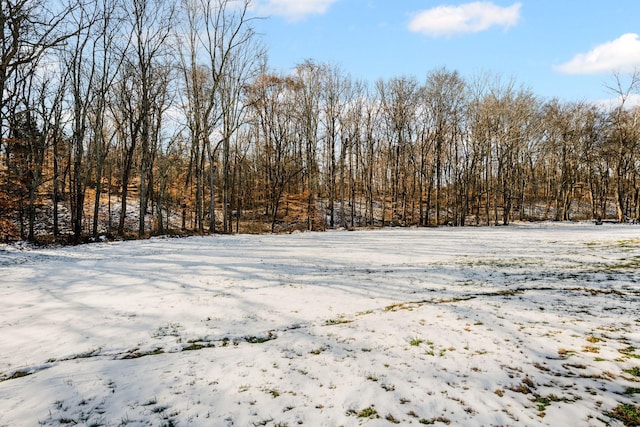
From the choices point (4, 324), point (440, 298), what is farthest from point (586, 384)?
point (4, 324)

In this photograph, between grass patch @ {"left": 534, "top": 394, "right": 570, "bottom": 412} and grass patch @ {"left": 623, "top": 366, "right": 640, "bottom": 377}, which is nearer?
grass patch @ {"left": 534, "top": 394, "right": 570, "bottom": 412}

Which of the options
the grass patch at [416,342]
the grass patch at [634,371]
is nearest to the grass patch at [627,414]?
the grass patch at [634,371]

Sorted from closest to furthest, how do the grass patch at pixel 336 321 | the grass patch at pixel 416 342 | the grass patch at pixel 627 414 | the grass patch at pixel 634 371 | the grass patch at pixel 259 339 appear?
the grass patch at pixel 627 414 < the grass patch at pixel 634 371 < the grass patch at pixel 416 342 < the grass patch at pixel 259 339 < the grass patch at pixel 336 321

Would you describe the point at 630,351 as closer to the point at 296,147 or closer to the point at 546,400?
the point at 546,400

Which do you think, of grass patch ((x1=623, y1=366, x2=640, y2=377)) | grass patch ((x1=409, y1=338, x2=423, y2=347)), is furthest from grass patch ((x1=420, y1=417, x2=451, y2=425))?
grass patch ((x1=623, y1=366, x2=640, y2=377))

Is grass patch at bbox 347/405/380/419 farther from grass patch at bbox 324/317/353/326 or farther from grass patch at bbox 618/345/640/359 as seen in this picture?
grass patch at bbox 618/345/640/359

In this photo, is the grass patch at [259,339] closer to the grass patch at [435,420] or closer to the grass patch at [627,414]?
the grass patch at [435,420]

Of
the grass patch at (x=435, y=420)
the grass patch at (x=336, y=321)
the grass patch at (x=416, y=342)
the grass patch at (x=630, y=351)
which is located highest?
the grass patch at (x=630, y=351)

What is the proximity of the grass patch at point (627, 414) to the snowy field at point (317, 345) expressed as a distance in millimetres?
24

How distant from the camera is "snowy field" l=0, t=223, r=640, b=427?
370 cm

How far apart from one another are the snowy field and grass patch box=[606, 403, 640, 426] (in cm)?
2

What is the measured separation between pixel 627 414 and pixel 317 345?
3.86 metres

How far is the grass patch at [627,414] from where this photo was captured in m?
3.39

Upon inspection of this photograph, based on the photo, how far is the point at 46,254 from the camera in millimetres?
13344
